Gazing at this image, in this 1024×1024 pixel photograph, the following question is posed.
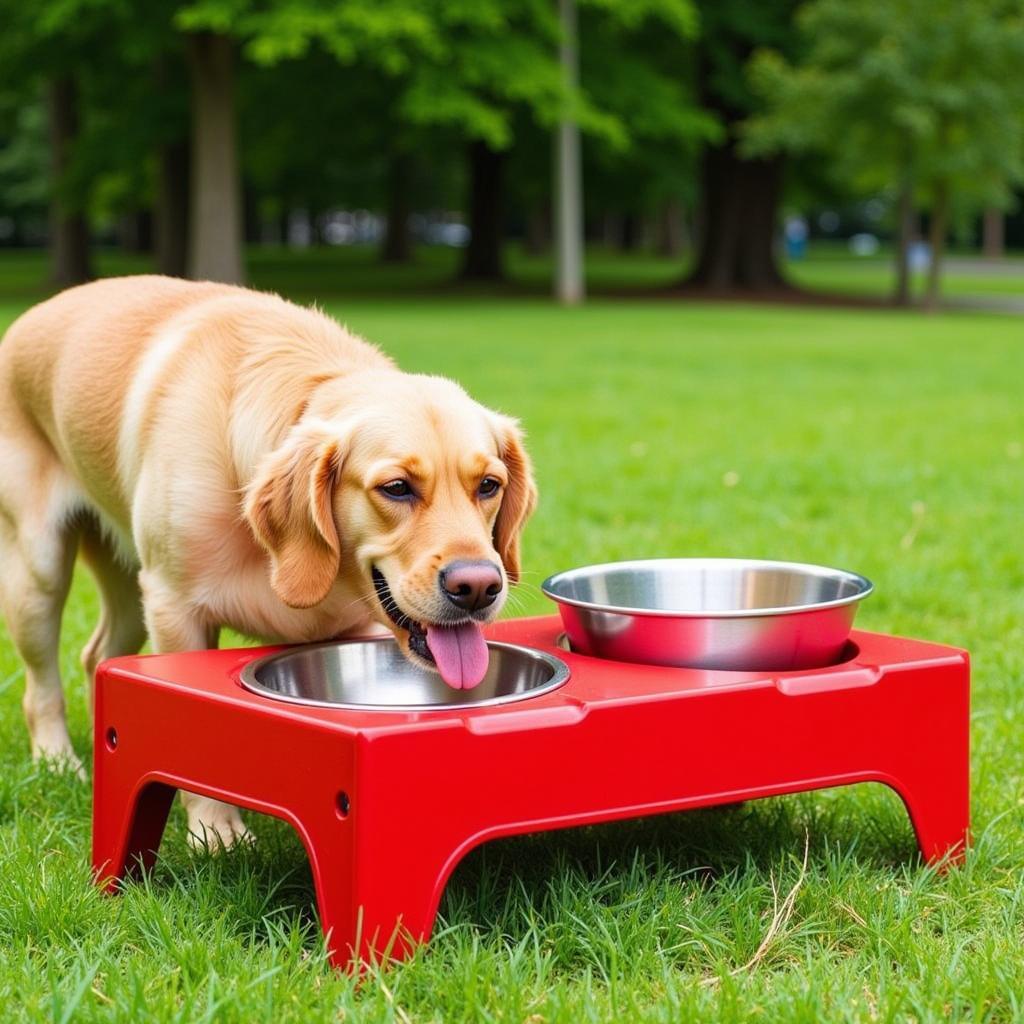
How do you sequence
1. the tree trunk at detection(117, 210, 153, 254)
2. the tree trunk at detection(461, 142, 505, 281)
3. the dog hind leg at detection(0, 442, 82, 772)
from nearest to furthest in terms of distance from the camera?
the dog hind leg at detection(0, 442, 82, 772) → the tree trunk at detection(461, 142, 505, 281) → the tree trunk at detection(117, 210, 153, 254)

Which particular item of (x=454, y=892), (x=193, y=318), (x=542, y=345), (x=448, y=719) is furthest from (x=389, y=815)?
(x=542, y=345)

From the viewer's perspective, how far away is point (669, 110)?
99.5 ft

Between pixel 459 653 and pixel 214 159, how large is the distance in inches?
946

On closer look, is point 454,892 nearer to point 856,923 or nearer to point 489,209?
point 856,923

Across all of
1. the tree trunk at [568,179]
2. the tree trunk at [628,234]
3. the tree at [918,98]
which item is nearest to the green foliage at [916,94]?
the tree at [918,98]

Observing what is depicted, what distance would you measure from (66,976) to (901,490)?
21.0 feet

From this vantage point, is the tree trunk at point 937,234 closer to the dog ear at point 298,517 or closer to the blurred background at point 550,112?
→ the blurred background at point 550,112

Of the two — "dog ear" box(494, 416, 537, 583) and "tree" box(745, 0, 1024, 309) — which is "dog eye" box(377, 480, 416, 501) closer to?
"dog ear" box(494, 416, 537, 583)

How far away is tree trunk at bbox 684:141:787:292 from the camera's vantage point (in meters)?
Result: 34.2

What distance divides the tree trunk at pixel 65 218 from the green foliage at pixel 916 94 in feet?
47.1

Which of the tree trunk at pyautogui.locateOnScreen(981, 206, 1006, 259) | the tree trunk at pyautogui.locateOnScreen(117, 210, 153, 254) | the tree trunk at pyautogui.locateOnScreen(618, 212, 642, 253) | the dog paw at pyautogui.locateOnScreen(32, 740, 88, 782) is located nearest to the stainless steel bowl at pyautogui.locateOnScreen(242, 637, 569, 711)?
the dog paw at pyautogui.locateOnScreen(32, 740, 88, 782)

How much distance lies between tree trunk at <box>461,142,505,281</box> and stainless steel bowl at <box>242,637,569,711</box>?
33850 millimetres

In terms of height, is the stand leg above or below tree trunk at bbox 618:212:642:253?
below

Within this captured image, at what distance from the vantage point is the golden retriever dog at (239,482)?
3.53m
